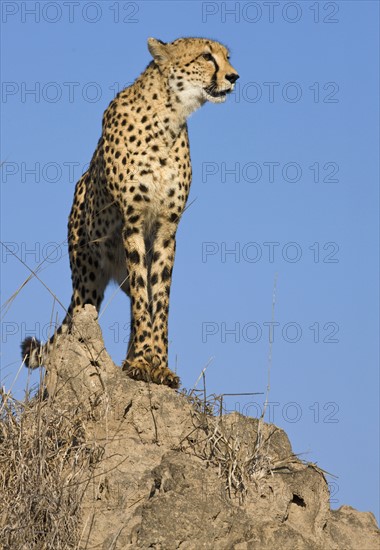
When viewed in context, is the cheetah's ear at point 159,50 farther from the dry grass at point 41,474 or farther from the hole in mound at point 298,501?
the hole in mound at point 298,501

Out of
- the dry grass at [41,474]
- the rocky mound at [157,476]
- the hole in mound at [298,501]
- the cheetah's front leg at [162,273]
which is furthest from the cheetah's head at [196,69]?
the hole in mound at [298,501]

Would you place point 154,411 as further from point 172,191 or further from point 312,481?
point 172,191

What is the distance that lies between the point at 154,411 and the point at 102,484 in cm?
50

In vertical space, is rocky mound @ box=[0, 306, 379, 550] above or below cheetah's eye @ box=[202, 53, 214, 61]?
below

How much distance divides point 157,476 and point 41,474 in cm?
44

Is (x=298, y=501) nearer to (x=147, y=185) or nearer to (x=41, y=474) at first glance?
(x=41, y=474)

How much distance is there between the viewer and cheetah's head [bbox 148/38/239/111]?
623cm

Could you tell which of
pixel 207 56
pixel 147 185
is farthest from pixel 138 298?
pixel 207 56

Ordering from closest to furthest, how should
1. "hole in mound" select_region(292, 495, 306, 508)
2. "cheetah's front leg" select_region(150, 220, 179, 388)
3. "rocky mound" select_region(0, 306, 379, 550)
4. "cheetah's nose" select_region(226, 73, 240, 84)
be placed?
"rocky mound" select_region(0, 306, 379, 550), "hole in mound" select_region(292, 495, 306, 508), "cheetah's front leg" select_region(150, 220, 179, 388), "cheetah's nose" select_region(226, 73, 240, 84)

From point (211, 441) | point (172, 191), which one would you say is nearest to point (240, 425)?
point (211, 441)

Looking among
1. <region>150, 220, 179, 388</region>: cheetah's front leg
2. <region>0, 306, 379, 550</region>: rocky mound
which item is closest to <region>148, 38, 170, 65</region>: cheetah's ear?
<region>150, 220, 179, 388</region>: cheetah's front leg

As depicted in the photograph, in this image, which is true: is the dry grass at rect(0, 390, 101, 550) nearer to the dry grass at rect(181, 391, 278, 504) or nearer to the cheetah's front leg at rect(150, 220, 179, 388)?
the dry grass at rect(181, 391, 278, 504)

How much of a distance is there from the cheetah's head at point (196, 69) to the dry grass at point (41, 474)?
2.26 meters

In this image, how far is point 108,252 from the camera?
645cm
